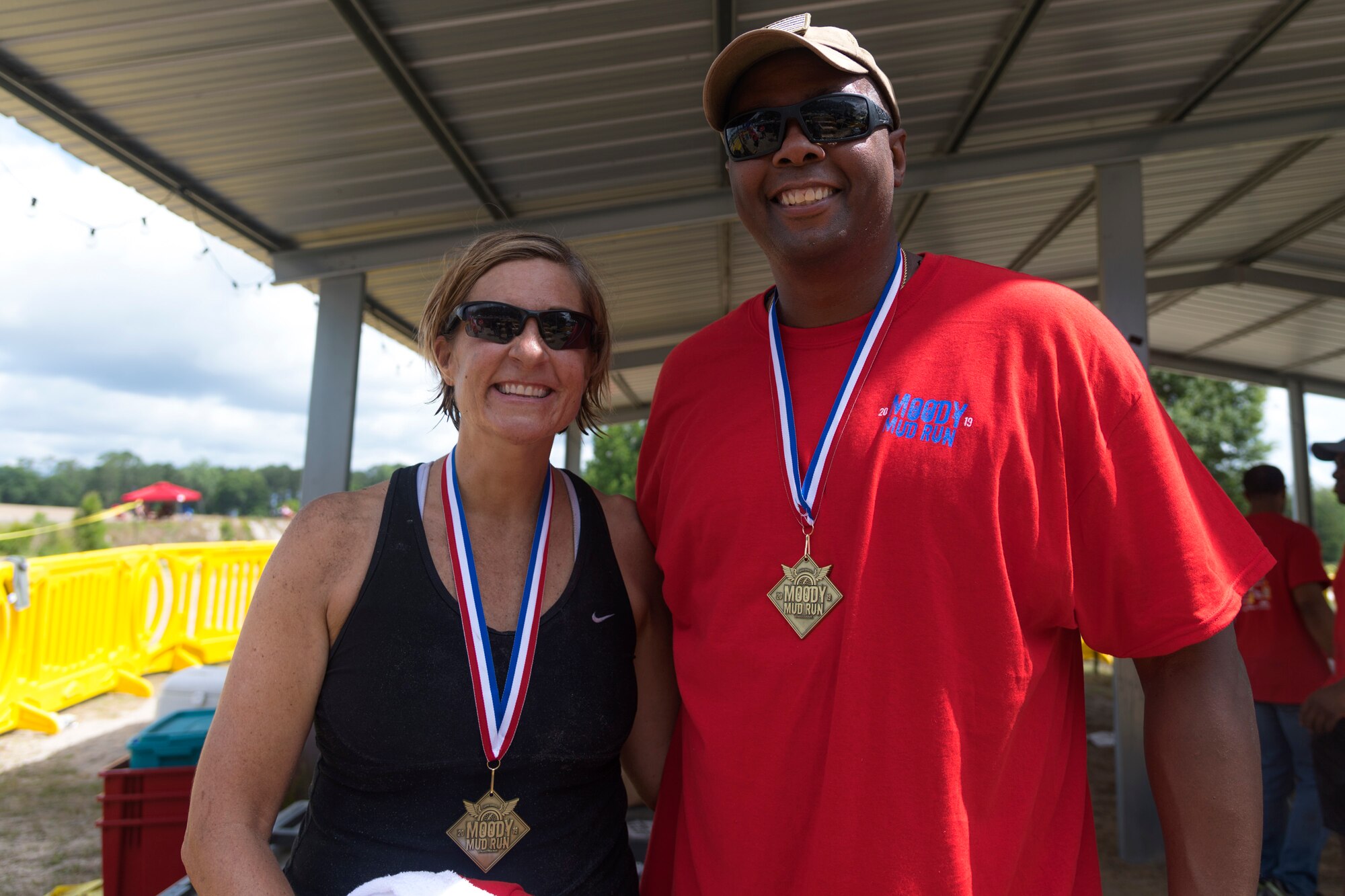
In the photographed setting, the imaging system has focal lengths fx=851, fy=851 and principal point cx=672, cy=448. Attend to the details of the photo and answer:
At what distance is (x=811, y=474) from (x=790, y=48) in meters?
0.91

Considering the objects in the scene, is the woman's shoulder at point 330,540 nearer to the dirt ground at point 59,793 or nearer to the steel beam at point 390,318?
the dirt ground at point 59,793

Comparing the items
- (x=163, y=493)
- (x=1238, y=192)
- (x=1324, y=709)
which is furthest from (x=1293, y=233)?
(x=163, y=493)

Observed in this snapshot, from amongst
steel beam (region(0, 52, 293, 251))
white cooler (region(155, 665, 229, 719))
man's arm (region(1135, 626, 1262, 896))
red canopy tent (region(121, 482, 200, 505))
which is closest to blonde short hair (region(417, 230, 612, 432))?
man's arm (region(1135, 626, 1262, 896))

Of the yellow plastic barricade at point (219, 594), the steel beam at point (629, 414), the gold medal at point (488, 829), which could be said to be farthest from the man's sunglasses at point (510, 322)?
the steel beam at point (629, 414)

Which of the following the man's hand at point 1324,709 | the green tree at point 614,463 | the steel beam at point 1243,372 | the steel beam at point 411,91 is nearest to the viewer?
the man's hand at point 1324,709

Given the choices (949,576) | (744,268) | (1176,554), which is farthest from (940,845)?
(744,268)

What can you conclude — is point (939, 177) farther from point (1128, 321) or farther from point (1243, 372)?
point (1243, 372)

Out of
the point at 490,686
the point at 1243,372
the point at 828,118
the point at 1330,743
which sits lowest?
the point at 1330,743

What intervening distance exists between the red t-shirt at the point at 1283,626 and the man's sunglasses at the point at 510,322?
5.54 meters

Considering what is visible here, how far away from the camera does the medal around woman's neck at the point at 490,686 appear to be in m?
1.79

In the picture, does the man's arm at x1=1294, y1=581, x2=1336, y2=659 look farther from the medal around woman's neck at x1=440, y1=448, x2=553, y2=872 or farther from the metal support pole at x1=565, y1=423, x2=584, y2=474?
the metal support pole at x1=565, y1=423, x2=584, y2=474

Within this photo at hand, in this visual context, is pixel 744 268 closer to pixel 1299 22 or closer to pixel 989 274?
pixel 1299 22

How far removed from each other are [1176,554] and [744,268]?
9.53 meters

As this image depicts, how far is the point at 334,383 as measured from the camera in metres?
7.25
